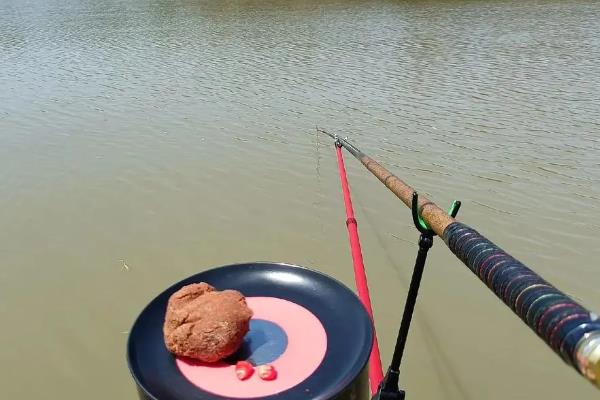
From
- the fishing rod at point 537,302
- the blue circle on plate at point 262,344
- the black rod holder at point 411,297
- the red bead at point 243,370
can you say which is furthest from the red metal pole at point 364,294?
Answer: the fishing rod at point 537,302

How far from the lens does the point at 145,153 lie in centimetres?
592

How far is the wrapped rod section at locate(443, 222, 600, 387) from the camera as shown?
632mm

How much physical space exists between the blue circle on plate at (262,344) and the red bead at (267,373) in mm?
30

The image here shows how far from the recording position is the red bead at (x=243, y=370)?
1.26 meters

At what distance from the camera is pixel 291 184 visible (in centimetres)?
511

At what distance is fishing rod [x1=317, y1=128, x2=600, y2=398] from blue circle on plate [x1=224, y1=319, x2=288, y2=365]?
21.1 inches

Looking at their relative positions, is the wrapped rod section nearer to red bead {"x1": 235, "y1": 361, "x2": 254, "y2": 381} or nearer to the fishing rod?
the fishing rod

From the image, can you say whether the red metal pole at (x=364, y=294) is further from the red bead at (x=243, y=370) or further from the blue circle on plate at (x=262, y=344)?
the red bead at (x=243, y=370)

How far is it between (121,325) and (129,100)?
18.7 feet

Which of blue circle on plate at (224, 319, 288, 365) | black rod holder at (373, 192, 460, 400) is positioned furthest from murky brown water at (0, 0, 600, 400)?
blue circle on plate at (224, 319, 288, 365)

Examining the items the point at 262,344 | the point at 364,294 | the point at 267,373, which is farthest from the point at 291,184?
the point at 267,373

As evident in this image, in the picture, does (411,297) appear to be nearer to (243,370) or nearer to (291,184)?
(243,370)

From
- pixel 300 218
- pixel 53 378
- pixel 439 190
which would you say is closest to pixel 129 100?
pixel 300 218

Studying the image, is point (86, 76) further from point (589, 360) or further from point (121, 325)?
point (589, 360)
